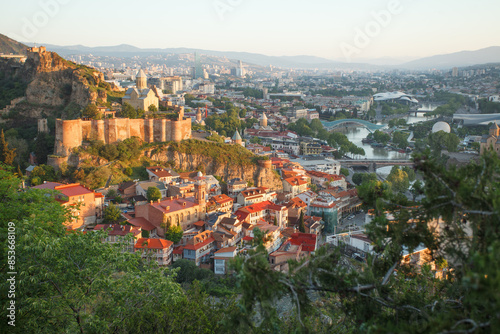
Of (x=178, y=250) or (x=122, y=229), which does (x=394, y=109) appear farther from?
(x=122, y=229)

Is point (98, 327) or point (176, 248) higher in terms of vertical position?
point (98, 327)

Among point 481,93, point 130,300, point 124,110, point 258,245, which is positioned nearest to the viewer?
point 258,245

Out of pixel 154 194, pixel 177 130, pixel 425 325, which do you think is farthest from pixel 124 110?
pixel 425 325

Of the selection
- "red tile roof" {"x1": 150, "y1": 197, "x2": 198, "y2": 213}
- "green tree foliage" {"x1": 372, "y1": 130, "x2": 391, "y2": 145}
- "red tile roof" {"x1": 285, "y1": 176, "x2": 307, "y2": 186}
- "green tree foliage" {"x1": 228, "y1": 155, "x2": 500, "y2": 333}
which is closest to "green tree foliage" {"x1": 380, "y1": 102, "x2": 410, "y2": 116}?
"green tree foliage" {"x1": 372, "y1": 130, "x2": 391, "y2": 145}

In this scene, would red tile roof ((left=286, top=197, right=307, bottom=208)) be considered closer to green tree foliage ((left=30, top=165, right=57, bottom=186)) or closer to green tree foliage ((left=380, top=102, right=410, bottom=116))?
green tree foliage ((left=30, top=165, right=57, bottom=186))

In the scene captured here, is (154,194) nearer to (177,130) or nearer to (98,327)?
(177,130)

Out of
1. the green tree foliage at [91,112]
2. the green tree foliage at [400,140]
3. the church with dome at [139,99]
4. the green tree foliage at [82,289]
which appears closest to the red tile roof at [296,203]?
the church with dome at [139,99]

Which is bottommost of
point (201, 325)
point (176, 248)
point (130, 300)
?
point (176, 248)

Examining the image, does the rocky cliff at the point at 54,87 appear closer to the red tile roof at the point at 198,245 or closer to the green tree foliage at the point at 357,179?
the red tile roof at the point at 198,245

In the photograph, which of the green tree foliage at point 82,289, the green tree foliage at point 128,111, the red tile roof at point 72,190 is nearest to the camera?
the green tree foliage at point 82,289
